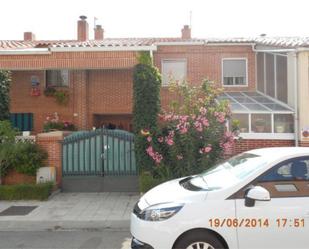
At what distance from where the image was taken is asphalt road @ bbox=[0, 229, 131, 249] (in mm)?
7621

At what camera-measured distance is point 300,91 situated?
13.2m

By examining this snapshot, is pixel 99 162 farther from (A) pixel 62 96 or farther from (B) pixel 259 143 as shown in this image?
(A) pixel 62 96

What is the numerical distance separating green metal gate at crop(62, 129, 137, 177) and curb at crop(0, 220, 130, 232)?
11.9 feet

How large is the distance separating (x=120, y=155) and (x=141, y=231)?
7.15m

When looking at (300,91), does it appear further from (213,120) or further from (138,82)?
(138,82)

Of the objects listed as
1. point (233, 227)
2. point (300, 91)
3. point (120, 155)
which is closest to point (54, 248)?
point (233, 227)

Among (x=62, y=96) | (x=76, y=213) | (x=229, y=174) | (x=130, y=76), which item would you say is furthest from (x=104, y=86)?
(x=229, y=174)

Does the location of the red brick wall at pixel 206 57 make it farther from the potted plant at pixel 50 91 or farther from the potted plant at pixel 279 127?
the potted plant at pixel 50 91

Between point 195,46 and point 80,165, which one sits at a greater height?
point 195,46

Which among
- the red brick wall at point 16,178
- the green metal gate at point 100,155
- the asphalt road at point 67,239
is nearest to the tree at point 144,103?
the green metal gate at point 100,155

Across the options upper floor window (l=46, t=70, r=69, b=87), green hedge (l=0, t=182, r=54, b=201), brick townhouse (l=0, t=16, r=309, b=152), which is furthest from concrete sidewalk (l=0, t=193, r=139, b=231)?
upper floor window (l=46, t=70, r=69, b=87)

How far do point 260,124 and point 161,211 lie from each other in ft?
27.8

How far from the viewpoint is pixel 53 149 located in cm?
1274

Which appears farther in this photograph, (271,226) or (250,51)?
(250,51)
